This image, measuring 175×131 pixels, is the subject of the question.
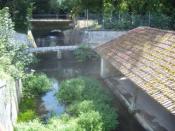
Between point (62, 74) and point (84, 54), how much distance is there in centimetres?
310

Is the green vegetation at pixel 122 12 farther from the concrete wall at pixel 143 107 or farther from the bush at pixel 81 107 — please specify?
the bush at pixel 81 107

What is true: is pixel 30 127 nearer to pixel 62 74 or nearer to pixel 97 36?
pixel 62 74

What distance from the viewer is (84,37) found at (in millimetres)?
29453

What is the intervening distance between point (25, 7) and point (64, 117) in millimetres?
20886

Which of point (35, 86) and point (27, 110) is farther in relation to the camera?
point (35, 86)

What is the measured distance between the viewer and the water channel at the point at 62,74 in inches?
570

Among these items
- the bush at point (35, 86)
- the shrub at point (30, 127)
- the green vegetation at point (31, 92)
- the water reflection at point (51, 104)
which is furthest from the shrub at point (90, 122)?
the bush at point (35, 86)

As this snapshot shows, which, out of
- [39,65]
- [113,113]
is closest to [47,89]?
[113,113]

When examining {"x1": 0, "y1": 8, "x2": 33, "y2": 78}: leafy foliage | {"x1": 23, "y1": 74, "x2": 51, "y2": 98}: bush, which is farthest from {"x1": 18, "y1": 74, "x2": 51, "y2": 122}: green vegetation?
{"x1": 0, "y1": 8, "x2": 33, "y2": 78}: leafy foliage

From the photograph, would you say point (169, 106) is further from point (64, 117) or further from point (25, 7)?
point (25, 7)

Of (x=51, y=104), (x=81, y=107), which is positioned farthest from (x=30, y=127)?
(x=51, y=104)

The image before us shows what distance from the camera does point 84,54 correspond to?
2516 cm

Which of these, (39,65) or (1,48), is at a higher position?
(1,48)

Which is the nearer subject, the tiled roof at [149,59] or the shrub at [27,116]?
the tiled roof at [149,59]
